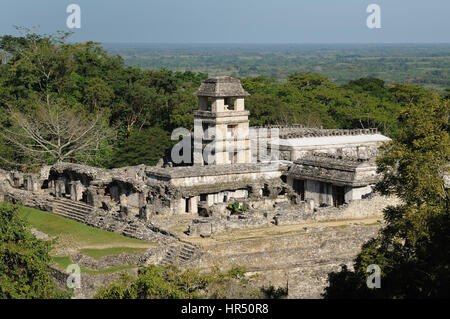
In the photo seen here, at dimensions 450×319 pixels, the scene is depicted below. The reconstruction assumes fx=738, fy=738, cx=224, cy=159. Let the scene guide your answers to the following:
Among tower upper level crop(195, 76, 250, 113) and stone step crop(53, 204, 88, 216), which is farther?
tower upper level crop(195, 76, 250, 113)

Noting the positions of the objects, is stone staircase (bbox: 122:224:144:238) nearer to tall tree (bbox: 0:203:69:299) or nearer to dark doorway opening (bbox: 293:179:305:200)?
tall tree (bbox: 0:203:69:299)

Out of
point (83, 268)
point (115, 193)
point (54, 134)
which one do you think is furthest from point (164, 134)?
point (83, 268)

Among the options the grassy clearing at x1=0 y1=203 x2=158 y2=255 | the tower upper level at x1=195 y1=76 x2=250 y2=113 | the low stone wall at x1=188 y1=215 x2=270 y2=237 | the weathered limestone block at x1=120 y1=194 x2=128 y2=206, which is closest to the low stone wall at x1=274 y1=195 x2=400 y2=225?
the low stone wall at x1=188 y1=215 x2=270 y2=237

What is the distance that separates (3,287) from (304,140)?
27681 mm

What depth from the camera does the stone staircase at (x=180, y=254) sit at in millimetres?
33531

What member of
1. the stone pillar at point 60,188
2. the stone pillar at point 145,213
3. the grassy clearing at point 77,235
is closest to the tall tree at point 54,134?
the stone pillar at point 60,188

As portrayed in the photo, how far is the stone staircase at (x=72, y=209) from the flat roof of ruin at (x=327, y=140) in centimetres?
1382

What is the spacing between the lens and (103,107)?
6606 cm

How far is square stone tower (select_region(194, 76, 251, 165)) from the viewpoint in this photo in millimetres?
48812

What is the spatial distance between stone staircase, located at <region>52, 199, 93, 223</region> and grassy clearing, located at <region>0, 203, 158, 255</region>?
19.7 inches
